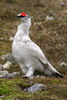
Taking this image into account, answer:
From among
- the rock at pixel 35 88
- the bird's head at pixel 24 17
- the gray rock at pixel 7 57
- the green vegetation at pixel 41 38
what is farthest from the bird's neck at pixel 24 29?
the gray rock at pixel 7 57

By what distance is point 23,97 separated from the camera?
10.3 meters

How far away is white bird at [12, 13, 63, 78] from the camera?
1352 centimetres

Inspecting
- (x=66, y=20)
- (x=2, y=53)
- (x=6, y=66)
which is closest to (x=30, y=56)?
(x=6, y=66)

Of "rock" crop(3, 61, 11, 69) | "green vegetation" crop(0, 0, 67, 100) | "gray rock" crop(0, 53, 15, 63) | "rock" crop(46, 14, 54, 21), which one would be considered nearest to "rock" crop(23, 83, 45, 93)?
"green vegetation" crop(0, 0, 67, 100)

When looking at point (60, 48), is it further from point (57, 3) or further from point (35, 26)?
point (57, 3)

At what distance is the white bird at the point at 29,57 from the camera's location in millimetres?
13523

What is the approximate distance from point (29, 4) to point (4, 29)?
26.0 feet

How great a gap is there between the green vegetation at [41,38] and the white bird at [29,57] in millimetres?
670

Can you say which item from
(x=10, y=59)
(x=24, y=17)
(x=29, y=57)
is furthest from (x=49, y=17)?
(x=29, y=57)

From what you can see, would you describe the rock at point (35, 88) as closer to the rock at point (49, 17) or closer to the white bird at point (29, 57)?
the white bird at point (29, 57)

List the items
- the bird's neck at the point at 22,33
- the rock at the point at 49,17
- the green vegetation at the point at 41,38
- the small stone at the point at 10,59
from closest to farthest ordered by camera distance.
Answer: the green vegetation at the point at 41,38, the bird's neck at the point at 22,33, the small stone at the point at 10,59, the rock at the point at 49,17

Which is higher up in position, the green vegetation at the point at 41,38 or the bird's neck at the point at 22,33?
the bird's neck at the point at 22,33

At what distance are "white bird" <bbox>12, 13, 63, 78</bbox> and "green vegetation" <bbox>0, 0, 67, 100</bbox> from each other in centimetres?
67

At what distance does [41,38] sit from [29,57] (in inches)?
317
